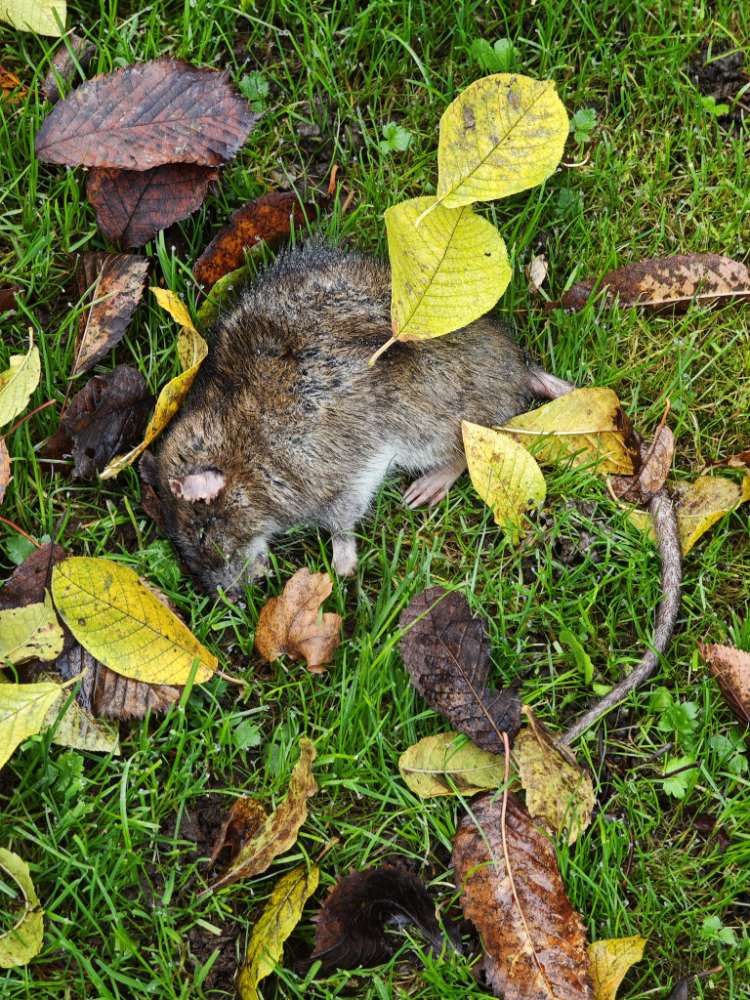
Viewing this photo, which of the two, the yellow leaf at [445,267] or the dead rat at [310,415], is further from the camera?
the dead rat at [310,415]

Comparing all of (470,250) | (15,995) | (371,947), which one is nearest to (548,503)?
(470,250)

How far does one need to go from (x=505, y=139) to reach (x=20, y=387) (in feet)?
5.71

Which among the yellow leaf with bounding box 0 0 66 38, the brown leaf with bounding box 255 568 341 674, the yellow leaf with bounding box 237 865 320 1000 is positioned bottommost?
the yellow leaf with bounding box 237 865 320 1000

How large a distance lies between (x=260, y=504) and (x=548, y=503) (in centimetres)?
101

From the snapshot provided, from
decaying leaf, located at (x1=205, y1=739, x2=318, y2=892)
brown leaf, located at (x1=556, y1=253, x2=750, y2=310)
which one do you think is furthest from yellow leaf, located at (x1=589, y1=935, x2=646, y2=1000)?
brown leaf, located at (x1=556, y1=253, x2=750, y2=310)

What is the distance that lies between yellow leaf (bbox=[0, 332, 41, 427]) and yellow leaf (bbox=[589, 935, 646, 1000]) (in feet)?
7.87

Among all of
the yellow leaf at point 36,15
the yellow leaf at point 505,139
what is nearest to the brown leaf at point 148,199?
the yellow leaf at point 36,15

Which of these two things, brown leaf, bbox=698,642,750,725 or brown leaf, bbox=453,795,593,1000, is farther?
brown leaf, bbox=698,642,750,725

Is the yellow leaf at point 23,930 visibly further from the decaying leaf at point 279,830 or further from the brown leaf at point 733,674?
the brown leaf at point 733,674

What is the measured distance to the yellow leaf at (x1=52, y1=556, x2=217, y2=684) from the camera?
3.45 meters

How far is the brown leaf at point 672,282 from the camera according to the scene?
13.7 feet

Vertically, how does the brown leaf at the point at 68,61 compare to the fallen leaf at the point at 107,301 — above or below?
above

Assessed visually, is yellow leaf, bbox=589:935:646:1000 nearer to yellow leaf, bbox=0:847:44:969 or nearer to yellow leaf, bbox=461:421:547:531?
yellow leaf, bbox=461:421:547:531

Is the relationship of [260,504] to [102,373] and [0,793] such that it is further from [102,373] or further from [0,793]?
[0,793]
